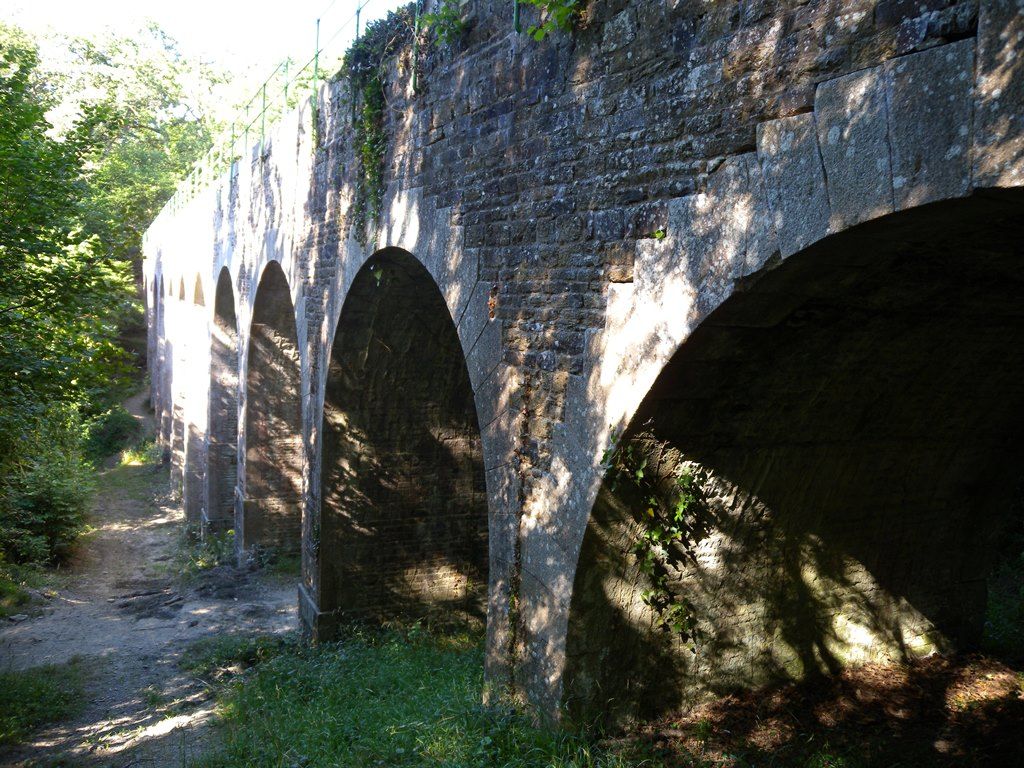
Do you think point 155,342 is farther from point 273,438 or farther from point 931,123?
point 931,123

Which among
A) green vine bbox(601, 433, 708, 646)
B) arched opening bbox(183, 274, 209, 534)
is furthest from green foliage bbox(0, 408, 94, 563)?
green vine bbox(601, 433, 708, 646)

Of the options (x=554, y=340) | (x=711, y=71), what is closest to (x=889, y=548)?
(x=554, y=340)

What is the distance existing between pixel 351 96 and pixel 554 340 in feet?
12.6

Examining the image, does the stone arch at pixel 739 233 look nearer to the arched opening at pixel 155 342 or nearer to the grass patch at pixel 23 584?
the grass patch at pixel 23 584

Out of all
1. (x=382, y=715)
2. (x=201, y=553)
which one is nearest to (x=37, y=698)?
(x=382, y=715)

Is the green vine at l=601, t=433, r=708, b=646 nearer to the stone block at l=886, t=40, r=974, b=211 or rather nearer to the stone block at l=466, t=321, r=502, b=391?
the stone block at l=466, t=321, r=502, b=391

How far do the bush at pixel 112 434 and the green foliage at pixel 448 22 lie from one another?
2200 centimetres

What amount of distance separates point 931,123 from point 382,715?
4.85 m

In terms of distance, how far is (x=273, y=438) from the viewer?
1230cm

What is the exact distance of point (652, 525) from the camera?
391 cm

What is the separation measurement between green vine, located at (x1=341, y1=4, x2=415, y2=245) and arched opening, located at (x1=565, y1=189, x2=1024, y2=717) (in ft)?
11.8

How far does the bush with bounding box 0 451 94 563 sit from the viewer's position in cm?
1309

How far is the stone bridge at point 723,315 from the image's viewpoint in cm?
254

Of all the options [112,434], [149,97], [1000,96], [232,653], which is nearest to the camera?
[1000,96]
